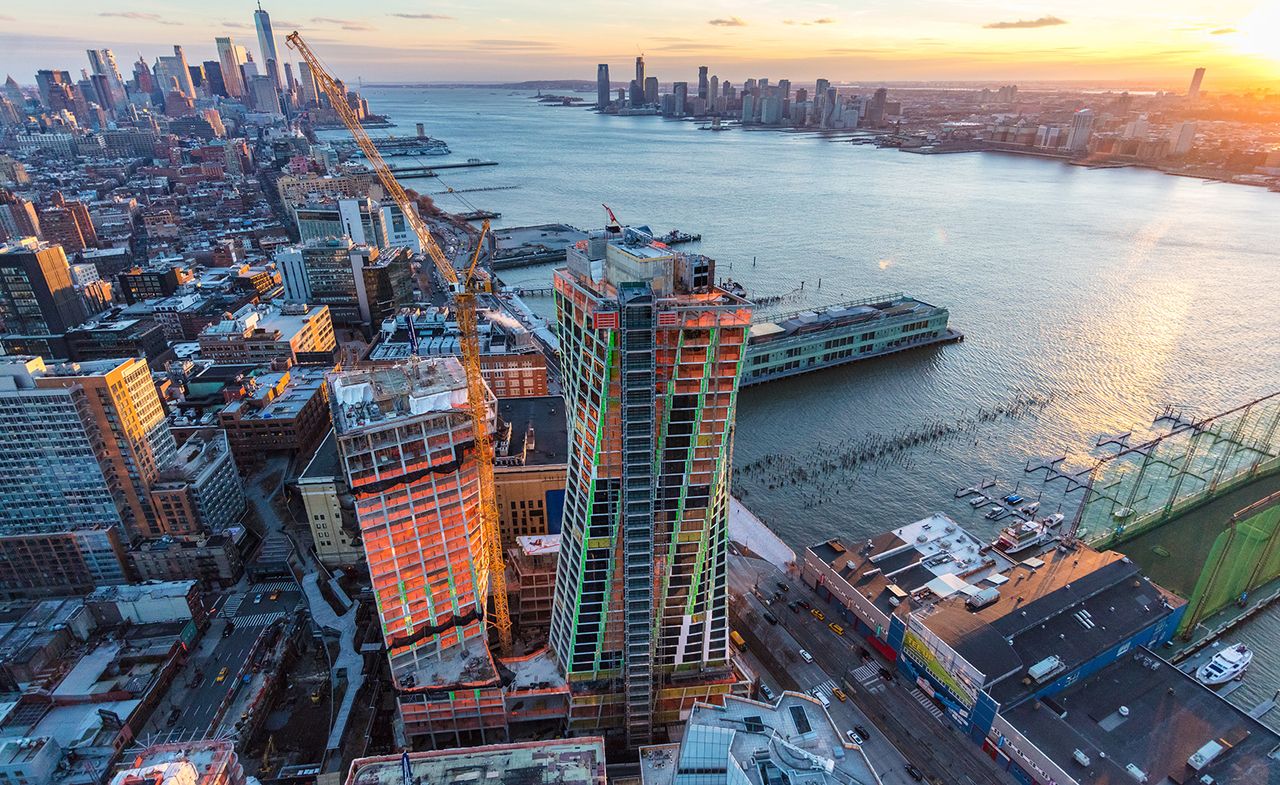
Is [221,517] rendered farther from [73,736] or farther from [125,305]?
[125,305]

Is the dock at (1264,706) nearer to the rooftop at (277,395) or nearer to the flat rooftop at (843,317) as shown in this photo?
the flat rooftop at (843,317)

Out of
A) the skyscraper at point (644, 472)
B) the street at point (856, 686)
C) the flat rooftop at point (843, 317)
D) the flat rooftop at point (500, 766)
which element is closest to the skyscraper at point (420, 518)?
the skyscraper at point (644, 472)

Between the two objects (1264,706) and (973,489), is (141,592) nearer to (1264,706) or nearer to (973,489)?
(973,489)

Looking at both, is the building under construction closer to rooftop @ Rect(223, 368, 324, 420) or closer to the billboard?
the billboard

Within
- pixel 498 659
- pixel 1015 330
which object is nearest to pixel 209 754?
pixel 498 659

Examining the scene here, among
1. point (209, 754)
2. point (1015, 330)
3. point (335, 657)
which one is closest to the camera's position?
point (209, 754)
